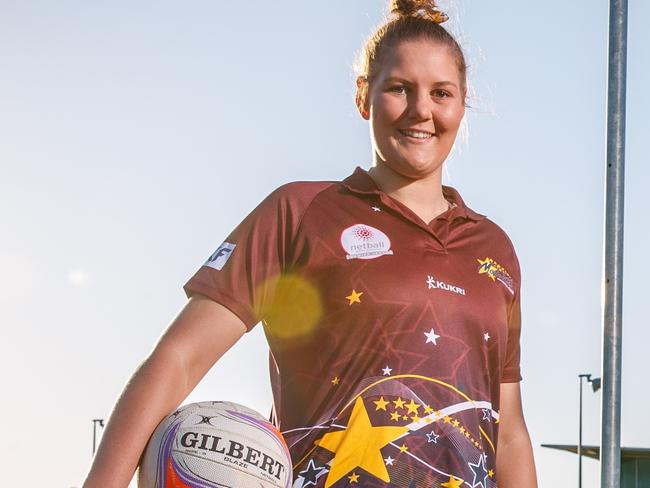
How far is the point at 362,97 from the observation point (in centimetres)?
449

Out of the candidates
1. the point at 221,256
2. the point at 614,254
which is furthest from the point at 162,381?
the point at 614,254

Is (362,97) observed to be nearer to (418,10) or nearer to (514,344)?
(418,10)

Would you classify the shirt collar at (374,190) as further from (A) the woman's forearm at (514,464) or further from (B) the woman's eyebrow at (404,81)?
(A) the woman's forearm at (514,464)

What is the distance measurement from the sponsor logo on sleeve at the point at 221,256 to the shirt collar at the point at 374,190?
491mm

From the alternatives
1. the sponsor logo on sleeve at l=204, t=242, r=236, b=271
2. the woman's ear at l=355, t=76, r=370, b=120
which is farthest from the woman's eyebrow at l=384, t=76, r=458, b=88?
the sponsor logo on sleeve at l=204, t=242, r=236, b=271

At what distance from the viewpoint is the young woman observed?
12.6ft

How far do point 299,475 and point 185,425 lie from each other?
0.45m

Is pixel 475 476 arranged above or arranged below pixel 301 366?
below

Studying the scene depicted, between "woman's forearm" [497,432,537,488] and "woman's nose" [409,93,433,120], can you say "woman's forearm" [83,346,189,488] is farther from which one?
"woman's forearm" [497,432,537,488]

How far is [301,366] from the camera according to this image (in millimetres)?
4008

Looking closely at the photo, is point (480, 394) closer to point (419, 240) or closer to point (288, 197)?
point (419, 240)

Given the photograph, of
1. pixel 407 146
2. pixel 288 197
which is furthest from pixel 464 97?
pixel 288 197

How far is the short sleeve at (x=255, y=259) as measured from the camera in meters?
4.01

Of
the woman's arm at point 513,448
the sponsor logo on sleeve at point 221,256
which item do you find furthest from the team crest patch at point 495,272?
the sponsor logo on sleeve at point 221,256
